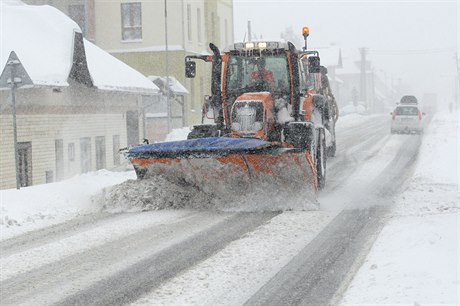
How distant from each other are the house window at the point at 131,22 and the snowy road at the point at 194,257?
2987cm

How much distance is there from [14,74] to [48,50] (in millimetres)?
7923

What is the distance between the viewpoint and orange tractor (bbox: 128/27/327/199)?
11336mm

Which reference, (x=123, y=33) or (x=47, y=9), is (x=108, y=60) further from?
(x=123, y=33)

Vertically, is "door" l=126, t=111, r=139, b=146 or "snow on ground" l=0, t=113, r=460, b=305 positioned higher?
"door" l=126, t=111, r=139, b=146

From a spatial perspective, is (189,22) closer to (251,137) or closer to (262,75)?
(262,75)

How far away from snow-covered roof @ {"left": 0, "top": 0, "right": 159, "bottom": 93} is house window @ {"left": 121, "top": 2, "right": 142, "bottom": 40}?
15331 millimetres

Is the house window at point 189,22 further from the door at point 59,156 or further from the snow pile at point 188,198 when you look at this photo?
the snow pile at point 188,198

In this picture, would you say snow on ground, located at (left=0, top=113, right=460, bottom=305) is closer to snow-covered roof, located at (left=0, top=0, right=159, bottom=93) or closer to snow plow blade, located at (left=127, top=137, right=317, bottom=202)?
snow plow blade, located at (left=127, top=137, right=317, bottom=202)

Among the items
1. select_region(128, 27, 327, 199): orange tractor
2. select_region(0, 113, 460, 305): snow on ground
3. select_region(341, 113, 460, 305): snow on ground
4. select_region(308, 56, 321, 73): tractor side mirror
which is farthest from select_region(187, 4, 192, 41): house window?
select_region(341, 113, 460, 305): snow on ground

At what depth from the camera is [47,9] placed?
2330 centimetres

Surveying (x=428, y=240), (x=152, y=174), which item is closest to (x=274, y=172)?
(x=152, y=174)

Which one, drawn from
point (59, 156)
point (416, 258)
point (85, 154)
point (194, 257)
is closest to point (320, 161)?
point (194, 257)

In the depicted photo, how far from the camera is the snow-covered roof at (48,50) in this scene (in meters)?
18.9

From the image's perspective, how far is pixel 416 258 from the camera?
706cm
